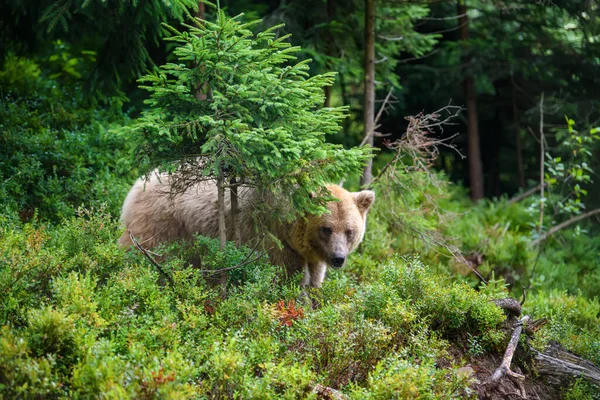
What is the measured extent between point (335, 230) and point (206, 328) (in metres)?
2.13

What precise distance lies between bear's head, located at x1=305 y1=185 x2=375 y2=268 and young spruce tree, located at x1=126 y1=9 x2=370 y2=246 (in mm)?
742

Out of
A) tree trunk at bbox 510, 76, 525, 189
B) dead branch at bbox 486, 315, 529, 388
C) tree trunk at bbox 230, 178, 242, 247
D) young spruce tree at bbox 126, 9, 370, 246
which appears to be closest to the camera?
dead branch at bbox 486, 315, 529, 388

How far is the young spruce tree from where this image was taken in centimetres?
593

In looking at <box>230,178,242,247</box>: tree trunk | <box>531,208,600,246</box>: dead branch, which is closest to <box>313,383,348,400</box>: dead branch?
<box>230,178,242,247</box>: tree trunk

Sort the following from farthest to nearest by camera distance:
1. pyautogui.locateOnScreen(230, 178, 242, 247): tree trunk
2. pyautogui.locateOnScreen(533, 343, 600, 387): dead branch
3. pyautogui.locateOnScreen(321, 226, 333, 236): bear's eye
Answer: pyautogui.locateOnScreen(321, 226, 333, 236): bear's eye, pyautogui.locateOnScreen(230, 178, 242, 247): tree trunk, pyautogui.locateOnScreen(533, 343, 600, 387): dead branch

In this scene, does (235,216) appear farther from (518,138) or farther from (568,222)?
(518,138)

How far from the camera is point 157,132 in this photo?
5969mm

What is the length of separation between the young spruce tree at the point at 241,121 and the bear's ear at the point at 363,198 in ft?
3.78

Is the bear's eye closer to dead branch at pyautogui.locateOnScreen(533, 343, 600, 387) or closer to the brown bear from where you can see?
the brown bear

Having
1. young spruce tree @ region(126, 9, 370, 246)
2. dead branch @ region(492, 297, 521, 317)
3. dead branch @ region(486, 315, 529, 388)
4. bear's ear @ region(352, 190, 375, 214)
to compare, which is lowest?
dead branch @ region(486, 315, 529, 388)

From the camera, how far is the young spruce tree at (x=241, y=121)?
593cm

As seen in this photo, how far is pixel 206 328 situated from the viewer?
5.76m

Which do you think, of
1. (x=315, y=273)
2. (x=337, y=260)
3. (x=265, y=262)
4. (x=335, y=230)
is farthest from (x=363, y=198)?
(x=265, y=262)

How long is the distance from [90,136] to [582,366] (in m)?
7.51
